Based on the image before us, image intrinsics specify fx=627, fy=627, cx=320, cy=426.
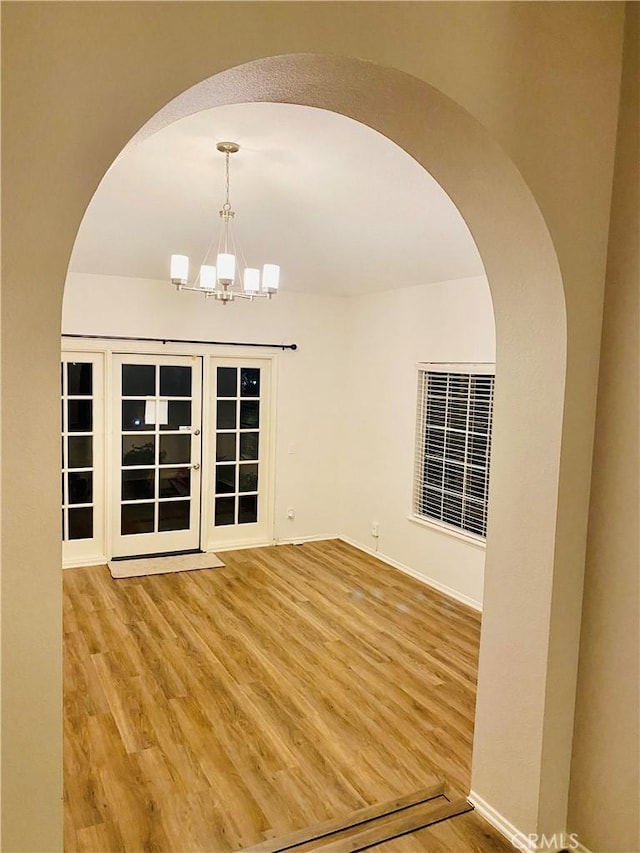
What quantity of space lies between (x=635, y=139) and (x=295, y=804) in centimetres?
276

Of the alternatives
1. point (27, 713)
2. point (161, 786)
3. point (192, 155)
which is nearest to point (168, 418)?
point (192, 155)

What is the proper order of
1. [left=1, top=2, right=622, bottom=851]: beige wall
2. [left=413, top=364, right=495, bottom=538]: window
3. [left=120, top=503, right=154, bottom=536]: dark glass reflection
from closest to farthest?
1. [left=1, top=2, right=622, bottom=851]: beige wall
2. [left=413, top=364, right=495, bottom=538]: window
3. [left=120, top=503, right=154, bottom=536]: dark glass reflection

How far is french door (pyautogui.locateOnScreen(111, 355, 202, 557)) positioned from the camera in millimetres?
5867

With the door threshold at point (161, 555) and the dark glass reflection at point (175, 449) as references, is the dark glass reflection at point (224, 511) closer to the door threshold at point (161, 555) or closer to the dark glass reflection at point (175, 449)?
the door threshold at point (161, 555)

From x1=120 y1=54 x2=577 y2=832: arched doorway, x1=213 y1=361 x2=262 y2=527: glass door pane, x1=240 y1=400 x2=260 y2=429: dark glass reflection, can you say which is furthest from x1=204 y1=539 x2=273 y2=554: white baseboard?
x1=120 y1=54 x2=577 y2=832: arched doorway

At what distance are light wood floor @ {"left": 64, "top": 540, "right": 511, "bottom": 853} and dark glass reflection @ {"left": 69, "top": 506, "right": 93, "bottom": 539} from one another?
399 mm

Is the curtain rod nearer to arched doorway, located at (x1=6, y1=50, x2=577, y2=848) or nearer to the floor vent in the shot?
arched doorway, located at (x1=6, y1=50, x2=577, y2=848)

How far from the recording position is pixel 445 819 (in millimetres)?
2289

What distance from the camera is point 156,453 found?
237 inches

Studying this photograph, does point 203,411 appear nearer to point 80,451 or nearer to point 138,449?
point 138,449

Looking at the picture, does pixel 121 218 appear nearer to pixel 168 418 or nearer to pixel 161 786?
pixel 168 418

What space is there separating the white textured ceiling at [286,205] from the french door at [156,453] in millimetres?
935

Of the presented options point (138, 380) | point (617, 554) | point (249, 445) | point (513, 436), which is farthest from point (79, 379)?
point (617, 554)

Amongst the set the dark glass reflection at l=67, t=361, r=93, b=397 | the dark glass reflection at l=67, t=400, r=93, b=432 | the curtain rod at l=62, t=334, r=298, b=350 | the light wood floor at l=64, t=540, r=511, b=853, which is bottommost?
the light wood floor at l=64, t=540, r=511, b=853
